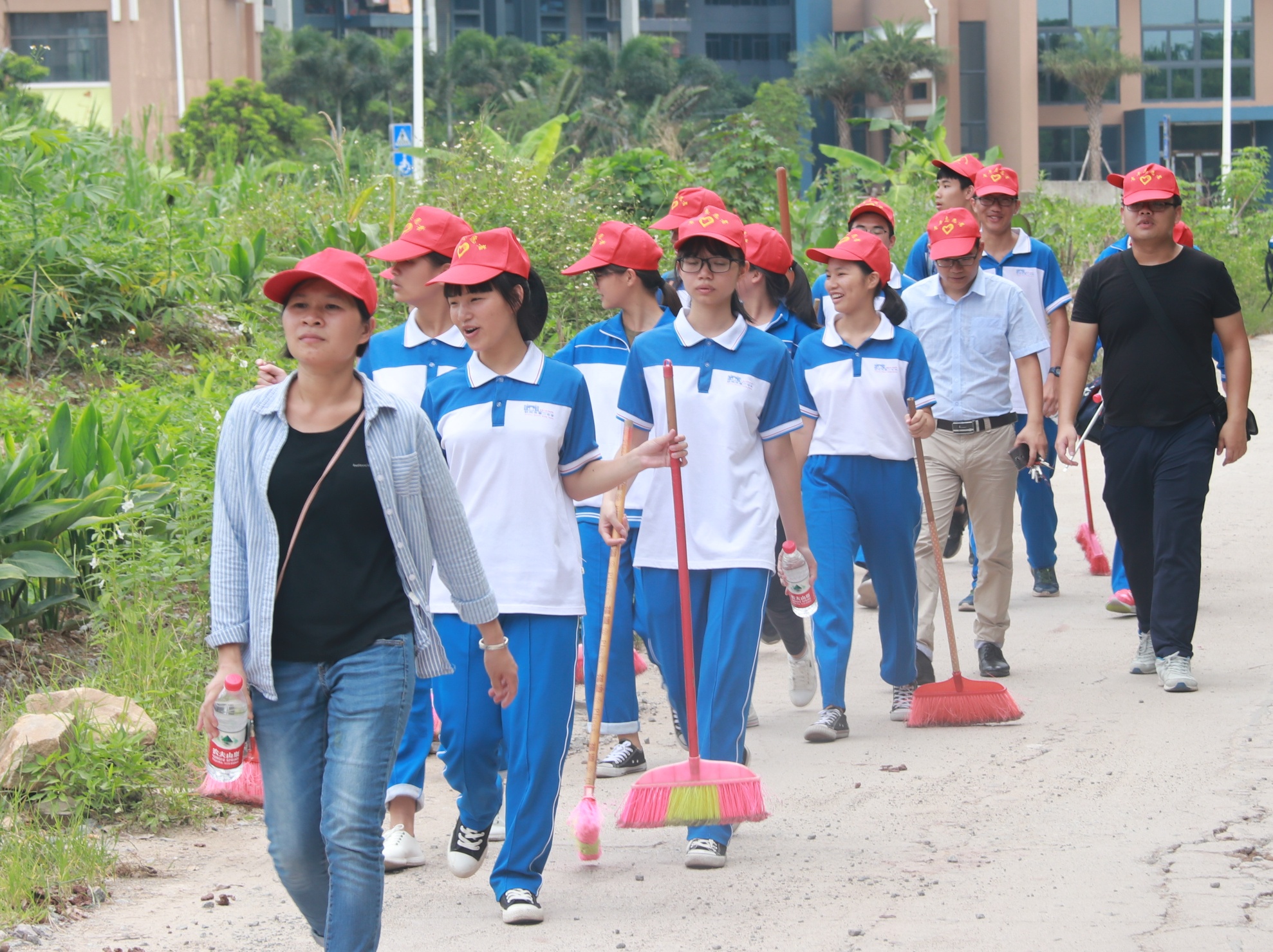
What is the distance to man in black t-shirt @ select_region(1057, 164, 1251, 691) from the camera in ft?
23.6

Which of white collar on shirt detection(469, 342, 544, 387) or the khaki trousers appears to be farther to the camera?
the khaki trousers

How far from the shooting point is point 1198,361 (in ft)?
24.0

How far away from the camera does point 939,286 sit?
786 centimetres

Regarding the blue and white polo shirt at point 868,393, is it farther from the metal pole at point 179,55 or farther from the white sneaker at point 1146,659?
the metal pole at point 179,55

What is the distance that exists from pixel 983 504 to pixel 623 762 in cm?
243

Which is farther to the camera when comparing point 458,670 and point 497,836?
point 497,836

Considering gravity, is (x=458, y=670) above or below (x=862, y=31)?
below

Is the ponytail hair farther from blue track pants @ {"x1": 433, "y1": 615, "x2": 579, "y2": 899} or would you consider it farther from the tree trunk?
the tree trunk

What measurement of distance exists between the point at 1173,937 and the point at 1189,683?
3094 millimetres

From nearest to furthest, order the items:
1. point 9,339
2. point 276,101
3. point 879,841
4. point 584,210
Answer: point 879,841 < point 9,339 < point 584,210 < point 276,101

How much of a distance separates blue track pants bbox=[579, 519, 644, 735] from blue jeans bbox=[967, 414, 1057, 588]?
3147mm

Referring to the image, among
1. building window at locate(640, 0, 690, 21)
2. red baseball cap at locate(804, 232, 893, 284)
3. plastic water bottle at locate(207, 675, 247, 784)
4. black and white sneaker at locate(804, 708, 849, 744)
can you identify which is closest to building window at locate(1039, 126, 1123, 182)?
building window at locate(640, 0, 690, 21)

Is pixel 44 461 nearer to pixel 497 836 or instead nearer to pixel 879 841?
pixel 497 836

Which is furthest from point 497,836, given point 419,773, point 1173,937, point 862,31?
point 862,31
